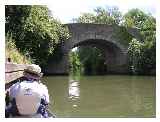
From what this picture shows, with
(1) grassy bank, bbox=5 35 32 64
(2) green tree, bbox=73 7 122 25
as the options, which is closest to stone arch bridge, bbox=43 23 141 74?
(2) green tree, bbox=73 7 122 25

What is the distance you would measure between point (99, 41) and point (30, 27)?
260 inches

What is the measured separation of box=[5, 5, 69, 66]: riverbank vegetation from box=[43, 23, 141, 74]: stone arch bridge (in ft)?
10.6

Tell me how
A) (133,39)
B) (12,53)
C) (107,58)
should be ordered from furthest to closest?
(107,58), (133,39), (12,53)

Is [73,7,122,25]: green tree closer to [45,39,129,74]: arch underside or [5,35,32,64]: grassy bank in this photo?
[5,35,32,64]: grassy bank

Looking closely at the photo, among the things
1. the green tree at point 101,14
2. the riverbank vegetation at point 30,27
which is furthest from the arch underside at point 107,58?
the riverbank vegetation at point 30,27

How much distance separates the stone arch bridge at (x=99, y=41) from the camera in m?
12.2

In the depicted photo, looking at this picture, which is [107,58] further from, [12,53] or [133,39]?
[12,53]

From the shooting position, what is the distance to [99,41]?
13.3 meters

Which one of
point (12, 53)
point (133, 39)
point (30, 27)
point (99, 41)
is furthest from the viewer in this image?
point (99, 41)

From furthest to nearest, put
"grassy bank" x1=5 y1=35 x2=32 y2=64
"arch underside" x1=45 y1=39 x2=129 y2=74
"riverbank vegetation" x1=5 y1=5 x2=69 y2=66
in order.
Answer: "arch underside" x1=45 y1=39 x2=129 y2=74, "riverbank vegetation" x1=5 y1=5 x2=69 y2=66, "grassy bank" x1=5 y1=35 x2=32 y2=64

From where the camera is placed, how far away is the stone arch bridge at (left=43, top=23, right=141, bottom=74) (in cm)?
1215

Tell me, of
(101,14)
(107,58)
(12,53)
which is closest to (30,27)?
(101,14)
